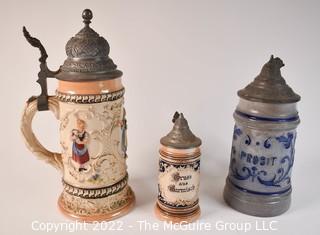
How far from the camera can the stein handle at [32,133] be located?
116cm

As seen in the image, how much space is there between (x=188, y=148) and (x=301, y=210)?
443 millimetres

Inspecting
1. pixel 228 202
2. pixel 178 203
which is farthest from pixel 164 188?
pixel 228 202

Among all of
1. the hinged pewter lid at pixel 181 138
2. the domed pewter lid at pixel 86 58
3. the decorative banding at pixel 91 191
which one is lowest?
the decorative banding at pixel 91 191

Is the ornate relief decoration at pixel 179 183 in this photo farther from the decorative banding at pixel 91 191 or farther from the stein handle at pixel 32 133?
the stein handle at pixel 32 133

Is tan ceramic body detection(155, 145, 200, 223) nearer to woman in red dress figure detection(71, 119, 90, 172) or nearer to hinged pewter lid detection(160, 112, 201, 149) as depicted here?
hinged pewter lid detection(160, 112, 201, 149)

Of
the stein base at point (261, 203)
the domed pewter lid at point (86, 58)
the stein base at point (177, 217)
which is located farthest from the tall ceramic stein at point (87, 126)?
the stein base at point (261, 203)

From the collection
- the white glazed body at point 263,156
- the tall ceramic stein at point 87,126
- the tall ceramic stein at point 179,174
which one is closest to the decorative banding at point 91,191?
the tall ceramic stein at point 87,126

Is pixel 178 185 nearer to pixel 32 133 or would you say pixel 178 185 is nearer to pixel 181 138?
pixel 181 138

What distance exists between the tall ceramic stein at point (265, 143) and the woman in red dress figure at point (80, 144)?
46 centimetres

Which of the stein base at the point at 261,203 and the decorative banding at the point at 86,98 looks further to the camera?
the stein base at the point at 261,203

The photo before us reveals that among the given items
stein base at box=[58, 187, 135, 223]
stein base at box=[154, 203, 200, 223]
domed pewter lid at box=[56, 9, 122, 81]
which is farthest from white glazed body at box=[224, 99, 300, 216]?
domed pewter lid at box=[56, 9, 122, 81]

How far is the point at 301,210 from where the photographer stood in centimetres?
125

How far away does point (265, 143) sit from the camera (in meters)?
1.16

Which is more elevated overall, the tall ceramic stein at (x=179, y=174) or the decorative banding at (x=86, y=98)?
the decorative banding at (x=86, y=98)
